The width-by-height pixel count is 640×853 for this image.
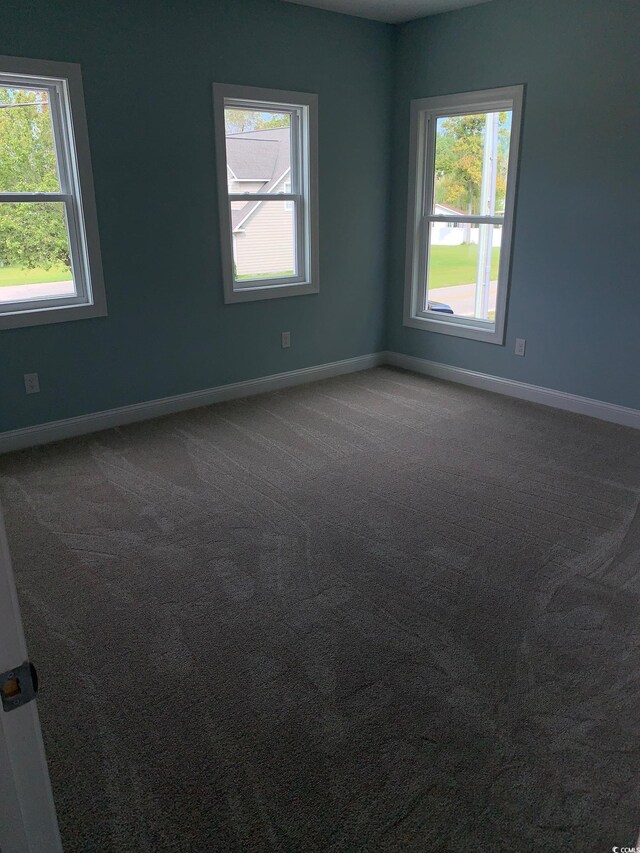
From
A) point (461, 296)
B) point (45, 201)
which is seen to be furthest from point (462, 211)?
point (45, 201)

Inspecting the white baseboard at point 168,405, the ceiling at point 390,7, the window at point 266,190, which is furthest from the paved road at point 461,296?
the ceiling at point 390,7

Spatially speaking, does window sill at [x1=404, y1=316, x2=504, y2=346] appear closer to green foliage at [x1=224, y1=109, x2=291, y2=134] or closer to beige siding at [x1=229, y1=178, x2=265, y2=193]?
beige siding at [x1=229, y1=178, x2=265, y2=193]

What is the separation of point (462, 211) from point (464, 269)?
43 cm

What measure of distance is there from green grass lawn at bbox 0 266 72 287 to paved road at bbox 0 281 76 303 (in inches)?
0.9

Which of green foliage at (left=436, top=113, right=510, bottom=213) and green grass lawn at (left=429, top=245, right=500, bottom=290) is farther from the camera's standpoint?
green grass lawn at (left=429, top=245, right=500, bottom=290)

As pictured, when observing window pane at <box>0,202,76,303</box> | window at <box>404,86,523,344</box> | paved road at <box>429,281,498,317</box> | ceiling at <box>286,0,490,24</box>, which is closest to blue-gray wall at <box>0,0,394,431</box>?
ceiling at <box>286,0,490,24</box>

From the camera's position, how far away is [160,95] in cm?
394

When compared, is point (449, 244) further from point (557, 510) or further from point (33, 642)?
point (33, 642)

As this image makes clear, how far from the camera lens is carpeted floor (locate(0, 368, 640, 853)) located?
5.40ft

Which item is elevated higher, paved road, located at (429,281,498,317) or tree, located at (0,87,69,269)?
tree, located at (0,87,69,269)

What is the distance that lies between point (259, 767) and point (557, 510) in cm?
197

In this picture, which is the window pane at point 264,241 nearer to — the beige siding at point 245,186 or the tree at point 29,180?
the beige siding at point 245,186

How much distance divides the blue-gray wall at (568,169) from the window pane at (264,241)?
1.47 meters

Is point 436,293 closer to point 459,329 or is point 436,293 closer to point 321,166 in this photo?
point 459,329
